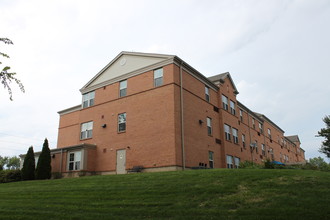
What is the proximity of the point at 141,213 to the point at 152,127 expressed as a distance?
13752mm

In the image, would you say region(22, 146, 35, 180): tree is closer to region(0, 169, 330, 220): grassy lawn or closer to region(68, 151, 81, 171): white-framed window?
region(68, 151, 81, 171): white-framed window

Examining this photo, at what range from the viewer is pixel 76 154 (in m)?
28.1

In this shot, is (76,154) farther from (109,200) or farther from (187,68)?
(109,200)

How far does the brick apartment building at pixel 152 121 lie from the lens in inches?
930

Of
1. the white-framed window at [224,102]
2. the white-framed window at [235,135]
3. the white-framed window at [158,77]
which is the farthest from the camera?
the white-framed window at [235,135]

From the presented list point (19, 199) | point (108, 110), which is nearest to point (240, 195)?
point (19, 199)

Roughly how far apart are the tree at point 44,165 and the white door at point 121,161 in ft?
21.6

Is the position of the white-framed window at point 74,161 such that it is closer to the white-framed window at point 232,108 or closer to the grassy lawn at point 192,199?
the grassy lawn at point 192,199

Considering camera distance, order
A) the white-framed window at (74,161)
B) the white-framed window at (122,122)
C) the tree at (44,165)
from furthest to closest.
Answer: the white-framed window at (74,161)
the tree at (44,165)
the white-framed window at (122,122)

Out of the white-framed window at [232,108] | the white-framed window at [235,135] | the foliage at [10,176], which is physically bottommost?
the foliage at [10,176]

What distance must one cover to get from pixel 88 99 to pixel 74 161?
6624mm

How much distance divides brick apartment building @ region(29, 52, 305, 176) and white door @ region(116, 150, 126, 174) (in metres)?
0.08

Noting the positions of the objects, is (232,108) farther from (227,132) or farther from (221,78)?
(221,78)

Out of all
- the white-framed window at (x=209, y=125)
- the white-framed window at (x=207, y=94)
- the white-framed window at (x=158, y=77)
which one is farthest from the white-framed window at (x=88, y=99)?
the white-framed window at (x=209, y=125)
